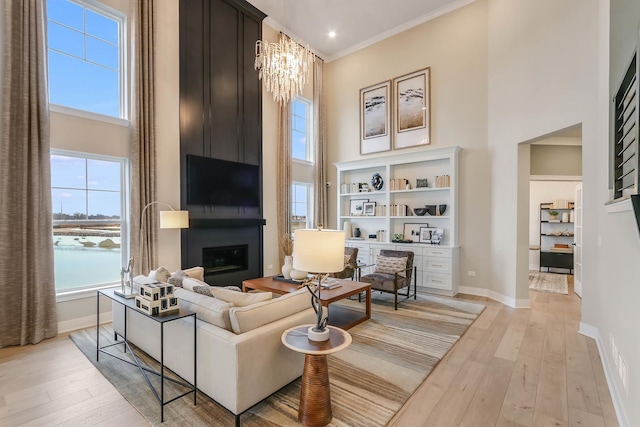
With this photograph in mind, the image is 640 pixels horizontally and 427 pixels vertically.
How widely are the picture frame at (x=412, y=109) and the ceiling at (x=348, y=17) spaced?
1.10 meters

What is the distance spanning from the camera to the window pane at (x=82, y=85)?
12.4 ft

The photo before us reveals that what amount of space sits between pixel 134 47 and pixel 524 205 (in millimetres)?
6413

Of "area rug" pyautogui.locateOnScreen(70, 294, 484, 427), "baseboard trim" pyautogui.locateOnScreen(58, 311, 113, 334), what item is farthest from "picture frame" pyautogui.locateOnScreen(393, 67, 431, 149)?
"baseboard trim" pyautogui.locateOnScreen(58, 311, 113, 334)

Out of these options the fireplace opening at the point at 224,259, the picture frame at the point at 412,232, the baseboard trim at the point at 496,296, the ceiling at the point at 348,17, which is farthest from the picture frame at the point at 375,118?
the fireplace opening at the point at 224,259

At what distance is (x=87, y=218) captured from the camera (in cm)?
400

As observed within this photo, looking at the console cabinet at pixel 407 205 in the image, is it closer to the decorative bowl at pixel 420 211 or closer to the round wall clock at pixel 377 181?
the round wall clock at pixel 377 181

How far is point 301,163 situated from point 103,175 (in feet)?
13.3

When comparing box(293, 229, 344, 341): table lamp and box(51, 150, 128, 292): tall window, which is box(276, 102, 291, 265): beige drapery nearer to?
box(51, 150, 128, 292): tall window

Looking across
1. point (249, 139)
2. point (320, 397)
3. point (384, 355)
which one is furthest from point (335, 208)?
point (320, 397)

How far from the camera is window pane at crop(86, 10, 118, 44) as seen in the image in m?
4.09

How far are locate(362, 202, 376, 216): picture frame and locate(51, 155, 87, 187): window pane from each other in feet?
16.9

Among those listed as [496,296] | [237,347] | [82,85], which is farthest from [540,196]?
[82,85]

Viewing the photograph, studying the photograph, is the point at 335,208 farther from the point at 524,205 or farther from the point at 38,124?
the point at 38,124

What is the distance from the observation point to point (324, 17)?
6.15 metres
